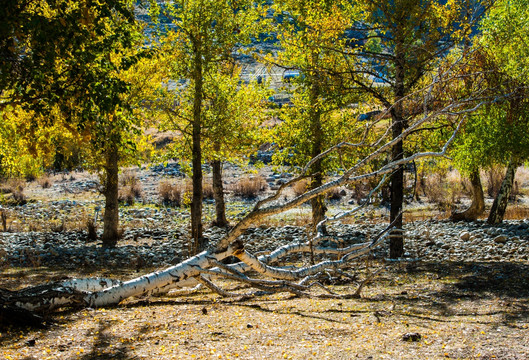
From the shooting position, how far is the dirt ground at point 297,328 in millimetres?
4801

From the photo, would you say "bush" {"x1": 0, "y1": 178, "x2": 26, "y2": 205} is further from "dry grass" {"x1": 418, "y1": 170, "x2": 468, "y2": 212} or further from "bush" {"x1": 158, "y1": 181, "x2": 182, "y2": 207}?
"dry grass" {"x1": 418, "y1": 170, "x2": 468, "y2": 212}

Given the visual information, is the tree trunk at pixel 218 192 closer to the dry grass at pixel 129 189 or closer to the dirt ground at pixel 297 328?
the dry grass at pixel 129 189

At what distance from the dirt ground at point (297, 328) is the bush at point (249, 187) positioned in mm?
21316

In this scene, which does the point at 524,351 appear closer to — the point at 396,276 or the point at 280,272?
the point at 280,272

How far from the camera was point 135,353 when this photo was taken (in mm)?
4770

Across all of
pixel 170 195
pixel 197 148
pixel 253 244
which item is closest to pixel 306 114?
pixel 197 148

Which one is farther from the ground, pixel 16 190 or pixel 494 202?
pixel 16 190

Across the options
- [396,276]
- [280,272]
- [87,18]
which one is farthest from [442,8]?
[87,18]

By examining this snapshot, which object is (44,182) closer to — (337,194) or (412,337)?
(337,194)

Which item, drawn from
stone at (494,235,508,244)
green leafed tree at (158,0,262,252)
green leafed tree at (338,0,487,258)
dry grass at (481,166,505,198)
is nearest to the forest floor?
green leafed tree at (338,0,487,258)

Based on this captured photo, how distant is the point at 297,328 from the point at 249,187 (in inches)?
949

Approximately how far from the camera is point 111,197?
1647 cm

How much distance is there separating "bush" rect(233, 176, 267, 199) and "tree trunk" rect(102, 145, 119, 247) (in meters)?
13.2

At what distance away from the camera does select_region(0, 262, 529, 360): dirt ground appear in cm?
480
